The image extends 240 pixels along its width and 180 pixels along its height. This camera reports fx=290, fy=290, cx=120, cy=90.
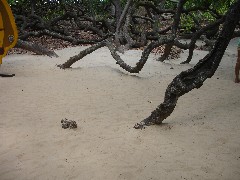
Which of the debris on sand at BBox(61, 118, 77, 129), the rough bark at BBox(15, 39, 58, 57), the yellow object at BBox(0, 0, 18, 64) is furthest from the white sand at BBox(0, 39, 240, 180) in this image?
the rough bark at BBox(15, 39, 58, 57)

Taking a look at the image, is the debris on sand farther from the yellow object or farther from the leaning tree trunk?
the yellow object

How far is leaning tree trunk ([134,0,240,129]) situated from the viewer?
4152 mm

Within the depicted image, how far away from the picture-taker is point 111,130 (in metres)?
4.47

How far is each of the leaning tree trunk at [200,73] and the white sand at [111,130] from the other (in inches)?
9.3

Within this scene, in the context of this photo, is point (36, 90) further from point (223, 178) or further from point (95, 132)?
point (223, 178)

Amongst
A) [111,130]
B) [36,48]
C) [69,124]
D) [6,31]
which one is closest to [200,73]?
Answer: [111,130]

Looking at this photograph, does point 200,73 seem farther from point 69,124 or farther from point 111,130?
point 69,124

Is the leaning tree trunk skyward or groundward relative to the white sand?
skyward

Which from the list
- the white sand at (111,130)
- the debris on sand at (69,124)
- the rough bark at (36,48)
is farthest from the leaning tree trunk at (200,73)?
the rough bark at (36,48)

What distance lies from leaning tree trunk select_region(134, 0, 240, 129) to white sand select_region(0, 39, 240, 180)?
0.24 m

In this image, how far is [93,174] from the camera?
3238mm

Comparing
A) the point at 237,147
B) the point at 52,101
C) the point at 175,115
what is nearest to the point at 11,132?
the point at 52,101

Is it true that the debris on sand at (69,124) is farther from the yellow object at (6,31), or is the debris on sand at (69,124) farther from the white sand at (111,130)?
the yellow object at (6,31)

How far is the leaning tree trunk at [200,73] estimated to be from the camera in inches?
163
